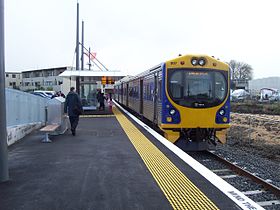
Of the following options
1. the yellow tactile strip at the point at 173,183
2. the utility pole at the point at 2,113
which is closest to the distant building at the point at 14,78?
the yellow tactile strip at the point at 173,183

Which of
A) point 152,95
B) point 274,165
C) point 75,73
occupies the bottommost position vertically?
point 274,165

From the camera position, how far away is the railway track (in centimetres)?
688

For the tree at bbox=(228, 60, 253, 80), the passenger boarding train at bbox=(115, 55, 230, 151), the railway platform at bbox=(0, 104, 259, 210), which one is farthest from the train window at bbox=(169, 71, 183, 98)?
the tree at bbox=(228, 60, 253, 80)

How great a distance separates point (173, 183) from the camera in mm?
5645

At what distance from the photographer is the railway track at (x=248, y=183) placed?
6.88 meters

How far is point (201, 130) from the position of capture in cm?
1131

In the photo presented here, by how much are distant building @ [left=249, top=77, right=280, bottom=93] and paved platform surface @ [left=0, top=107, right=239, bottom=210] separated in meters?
71.7

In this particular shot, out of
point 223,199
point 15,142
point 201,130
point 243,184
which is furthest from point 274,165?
point 15,142

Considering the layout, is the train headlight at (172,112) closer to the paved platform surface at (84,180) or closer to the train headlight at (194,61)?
the train headlight at (194,61)

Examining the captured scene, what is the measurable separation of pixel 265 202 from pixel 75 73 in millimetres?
16301

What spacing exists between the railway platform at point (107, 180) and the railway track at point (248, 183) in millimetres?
1522

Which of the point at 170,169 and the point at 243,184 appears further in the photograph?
the point at 243,184

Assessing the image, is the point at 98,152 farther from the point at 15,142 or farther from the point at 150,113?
the point at 150,113

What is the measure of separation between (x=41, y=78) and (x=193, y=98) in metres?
85.2
